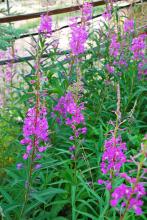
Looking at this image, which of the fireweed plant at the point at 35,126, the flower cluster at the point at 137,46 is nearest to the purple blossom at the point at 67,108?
the fireweed plant at the point at 35,126

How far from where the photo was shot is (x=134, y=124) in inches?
146

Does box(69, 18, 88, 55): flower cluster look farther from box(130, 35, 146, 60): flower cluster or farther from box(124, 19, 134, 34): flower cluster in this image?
box(124, 19, 134, 34): flower cluster

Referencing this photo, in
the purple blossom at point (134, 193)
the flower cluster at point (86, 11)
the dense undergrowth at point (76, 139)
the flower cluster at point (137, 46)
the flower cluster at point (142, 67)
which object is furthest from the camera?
the flower cluster at point (142, 67)

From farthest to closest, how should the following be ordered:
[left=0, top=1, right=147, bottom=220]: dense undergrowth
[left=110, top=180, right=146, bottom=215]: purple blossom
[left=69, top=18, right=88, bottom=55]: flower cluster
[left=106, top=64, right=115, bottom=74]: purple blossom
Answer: [left=106, top=64, right=115, bottom=74]: purple blossom → [left=69, top=18, right=88, bottom=55]: flower cluster → [left=0, top=1, right=147, bottom=220]: dense undergrowth → [left=110, top=180, right=146, bottom=215]: purple blossom

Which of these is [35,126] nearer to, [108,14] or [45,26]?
[45,26]

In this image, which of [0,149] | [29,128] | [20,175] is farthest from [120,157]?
[0,149]

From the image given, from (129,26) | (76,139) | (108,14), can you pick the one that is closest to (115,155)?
(76,139)

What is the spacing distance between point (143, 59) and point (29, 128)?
2201 mm

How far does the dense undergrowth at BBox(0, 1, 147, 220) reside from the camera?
2.00m

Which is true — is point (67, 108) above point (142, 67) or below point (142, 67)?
below

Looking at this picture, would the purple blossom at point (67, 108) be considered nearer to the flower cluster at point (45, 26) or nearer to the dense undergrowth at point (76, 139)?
the dense undergrowth at point (76, 139)

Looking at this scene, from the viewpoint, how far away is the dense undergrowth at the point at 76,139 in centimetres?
200

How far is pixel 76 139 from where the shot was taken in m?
2.58

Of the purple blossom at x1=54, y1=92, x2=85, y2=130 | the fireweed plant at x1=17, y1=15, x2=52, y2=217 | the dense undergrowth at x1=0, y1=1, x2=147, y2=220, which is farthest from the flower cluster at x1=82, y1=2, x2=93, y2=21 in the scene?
the fireweed plant at x1=17, y1=15, x2=52, y2=217
